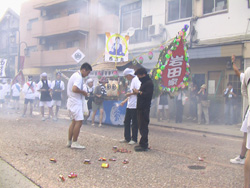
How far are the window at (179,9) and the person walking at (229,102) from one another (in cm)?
414

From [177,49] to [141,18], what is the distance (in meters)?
6.90

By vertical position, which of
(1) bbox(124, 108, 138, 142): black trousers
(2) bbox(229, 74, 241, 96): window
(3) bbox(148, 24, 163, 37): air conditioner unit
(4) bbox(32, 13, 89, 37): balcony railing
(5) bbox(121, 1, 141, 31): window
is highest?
(4) bbox(32, 13, 89, 37): balcony railing

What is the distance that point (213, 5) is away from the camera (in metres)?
11.3

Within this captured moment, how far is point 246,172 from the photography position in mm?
2789

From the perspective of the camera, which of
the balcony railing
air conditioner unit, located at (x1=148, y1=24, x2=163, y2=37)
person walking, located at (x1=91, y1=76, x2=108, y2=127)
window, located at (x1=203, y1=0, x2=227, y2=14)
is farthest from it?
the balcony railing

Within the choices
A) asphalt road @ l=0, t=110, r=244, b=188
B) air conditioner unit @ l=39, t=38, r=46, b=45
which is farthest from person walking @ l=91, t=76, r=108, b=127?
air conditioner unit @ l=39, t=38, r=46, b=45

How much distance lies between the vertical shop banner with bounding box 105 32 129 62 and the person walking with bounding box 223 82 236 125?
13.7 feet

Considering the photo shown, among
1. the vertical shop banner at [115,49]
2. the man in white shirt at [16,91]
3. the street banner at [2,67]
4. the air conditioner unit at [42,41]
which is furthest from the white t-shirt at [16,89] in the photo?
the air conditioner unit at [42,41]

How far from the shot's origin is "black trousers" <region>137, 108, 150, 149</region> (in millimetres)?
5062

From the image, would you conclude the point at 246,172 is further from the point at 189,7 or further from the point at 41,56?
the point at 41,56

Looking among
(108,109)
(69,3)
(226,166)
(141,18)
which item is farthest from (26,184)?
(69,3)

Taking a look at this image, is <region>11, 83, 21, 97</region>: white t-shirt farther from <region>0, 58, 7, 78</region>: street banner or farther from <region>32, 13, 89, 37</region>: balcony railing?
<region>32, 13, 89, 37</region>: balcony railing

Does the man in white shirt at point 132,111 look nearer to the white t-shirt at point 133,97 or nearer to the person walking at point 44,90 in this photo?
the white t-shirt at point 133,97

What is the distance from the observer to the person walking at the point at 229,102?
10156mm
